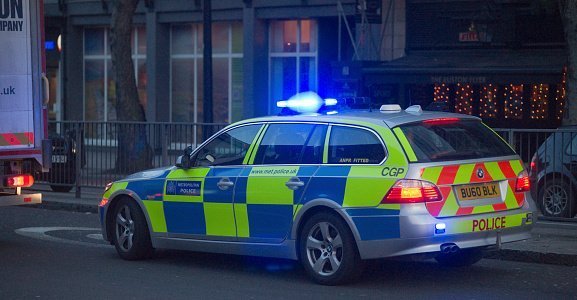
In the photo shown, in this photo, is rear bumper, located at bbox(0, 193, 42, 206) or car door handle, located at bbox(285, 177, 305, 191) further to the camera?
rear bumper, located at bbox(0, 193, 42, 206)

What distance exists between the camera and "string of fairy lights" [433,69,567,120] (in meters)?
22.7

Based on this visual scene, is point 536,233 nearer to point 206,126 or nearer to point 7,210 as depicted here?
point 206,126

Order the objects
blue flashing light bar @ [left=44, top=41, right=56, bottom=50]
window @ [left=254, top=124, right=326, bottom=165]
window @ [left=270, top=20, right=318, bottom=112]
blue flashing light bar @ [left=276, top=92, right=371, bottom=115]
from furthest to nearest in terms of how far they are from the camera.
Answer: blue flashing light bar @ [left=44, top=41, right=56, bottom=50]
window @ [left=270, top=20, right=318, bottom=112]
blue flashing light bar @ [left=276, top=92, right=371, bottom=115]
window @ [left=254, top=124, right=326, bottom=165]

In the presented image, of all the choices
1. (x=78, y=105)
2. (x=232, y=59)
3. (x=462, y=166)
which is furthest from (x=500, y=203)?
(x=78, y=105)

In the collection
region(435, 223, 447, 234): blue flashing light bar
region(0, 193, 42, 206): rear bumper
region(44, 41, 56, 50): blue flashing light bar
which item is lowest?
region(0, 193, 42, 206): rear bumper

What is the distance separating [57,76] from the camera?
31953mm

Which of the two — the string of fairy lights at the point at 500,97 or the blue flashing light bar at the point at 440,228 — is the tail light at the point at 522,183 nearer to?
the blue flashing light bar at the point at 440,228

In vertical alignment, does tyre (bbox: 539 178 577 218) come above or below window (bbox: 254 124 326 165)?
below

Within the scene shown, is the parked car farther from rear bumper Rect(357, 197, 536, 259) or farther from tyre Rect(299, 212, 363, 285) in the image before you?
tyre Rect(299, 212, 363, 285)

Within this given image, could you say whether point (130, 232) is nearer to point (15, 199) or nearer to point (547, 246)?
point (15, 199)

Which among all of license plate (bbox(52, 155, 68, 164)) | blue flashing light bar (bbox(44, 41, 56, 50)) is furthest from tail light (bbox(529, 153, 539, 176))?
blue flashing light bar (bbox(44, 41, 56, 50))

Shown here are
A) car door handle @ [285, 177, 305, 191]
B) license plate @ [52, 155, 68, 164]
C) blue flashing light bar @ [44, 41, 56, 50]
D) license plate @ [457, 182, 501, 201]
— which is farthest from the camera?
blue flashing light bar @ [44, 41, 56, 50]

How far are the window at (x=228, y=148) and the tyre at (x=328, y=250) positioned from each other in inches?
47.0

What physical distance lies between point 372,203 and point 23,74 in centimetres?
529
